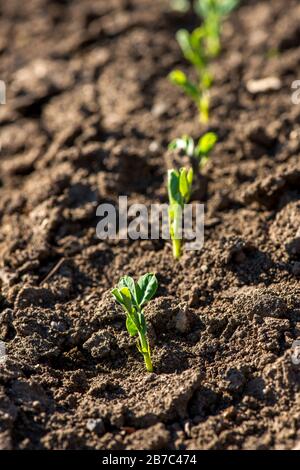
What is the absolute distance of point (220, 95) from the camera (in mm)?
3686

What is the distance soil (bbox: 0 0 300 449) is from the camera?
2107mm

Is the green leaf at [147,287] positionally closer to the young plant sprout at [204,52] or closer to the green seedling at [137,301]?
the green seedling at [137,301]

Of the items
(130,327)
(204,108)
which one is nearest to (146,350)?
(130,327)

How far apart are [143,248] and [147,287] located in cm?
54

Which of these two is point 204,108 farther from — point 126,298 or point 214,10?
point 126,298

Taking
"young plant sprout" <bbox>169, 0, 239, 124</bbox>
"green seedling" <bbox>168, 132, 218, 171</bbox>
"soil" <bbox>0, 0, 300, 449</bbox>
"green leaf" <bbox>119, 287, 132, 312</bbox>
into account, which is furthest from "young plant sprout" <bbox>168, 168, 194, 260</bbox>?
"young plant sprout" <bbox>169, 0, 239, 124</bbox>

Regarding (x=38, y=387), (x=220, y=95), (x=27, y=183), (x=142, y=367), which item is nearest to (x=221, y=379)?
(x=142, y=367)

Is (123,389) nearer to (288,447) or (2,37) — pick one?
(288,447)

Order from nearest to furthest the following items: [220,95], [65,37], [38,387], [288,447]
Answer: [288,447] < [38,387] < [220,95] < [65,37]

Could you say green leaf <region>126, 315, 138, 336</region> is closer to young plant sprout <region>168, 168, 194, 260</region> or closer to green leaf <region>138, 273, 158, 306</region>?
green leaf <region>138, 273, 158, 306</region>

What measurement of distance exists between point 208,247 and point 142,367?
24.5 inches

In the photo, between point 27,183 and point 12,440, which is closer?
point 12,440

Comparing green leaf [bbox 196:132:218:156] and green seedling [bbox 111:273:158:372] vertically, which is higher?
green leaf [bbox 196:132:218:156]

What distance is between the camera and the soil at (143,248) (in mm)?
2107
